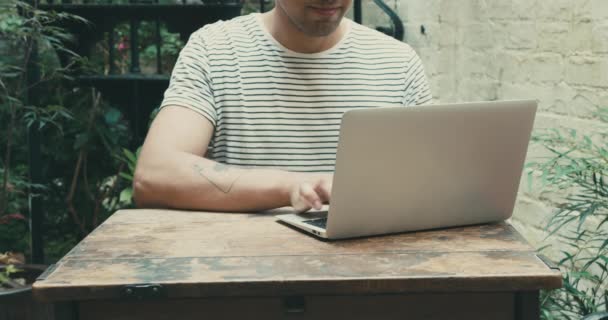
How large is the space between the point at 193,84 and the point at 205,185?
1.22 feet

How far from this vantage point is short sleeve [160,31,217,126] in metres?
2.12

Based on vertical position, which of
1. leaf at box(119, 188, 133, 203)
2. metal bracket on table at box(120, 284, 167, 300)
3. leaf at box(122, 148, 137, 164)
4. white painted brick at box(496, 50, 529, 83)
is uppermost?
white painted brick at box(496, 50, 529, 83)

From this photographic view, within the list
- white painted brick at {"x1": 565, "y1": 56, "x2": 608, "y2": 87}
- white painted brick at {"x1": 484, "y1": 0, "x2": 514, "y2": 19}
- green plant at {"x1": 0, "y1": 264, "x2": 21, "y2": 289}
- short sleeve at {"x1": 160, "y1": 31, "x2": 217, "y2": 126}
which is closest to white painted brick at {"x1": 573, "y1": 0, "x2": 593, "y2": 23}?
white painted brick at {"x1": 565, "y1": 56, "x2": 608, "y2": 87}

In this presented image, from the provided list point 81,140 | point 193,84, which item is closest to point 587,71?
point 193,84

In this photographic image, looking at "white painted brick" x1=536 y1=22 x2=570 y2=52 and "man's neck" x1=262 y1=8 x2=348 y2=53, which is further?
"white painted brick" x1=536 y1=22 x2=570 y2=52

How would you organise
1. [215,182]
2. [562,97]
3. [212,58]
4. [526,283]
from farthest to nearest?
[562,97] < [212,58] < [215,182] < [526,283]

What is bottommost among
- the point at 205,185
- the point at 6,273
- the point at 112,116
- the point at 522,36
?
the point at 6,273

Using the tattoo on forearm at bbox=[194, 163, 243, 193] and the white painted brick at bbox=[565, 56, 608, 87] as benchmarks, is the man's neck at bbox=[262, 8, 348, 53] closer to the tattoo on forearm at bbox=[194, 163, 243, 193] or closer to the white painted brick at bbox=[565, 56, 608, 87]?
the tattoo on forearm at bbox=[194, 163, 243, 193]

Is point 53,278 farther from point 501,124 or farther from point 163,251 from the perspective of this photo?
point 501,124

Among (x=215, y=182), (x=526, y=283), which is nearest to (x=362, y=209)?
(x=526, y=283)

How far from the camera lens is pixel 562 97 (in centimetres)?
282

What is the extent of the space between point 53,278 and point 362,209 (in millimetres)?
495

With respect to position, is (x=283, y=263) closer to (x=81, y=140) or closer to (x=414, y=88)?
(x=414, y=88)

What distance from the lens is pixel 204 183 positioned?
188 centimetres
